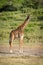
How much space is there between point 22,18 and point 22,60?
67 cm

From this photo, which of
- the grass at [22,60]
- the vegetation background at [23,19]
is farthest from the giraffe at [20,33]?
the grass at [22,60]

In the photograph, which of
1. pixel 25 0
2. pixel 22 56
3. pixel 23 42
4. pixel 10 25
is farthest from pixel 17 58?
pixel 25 0

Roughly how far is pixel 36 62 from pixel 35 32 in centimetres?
52

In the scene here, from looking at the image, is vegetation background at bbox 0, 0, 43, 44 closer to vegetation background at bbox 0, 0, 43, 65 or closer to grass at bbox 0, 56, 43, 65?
vegetation background at bbox 0, 0, 43, 65

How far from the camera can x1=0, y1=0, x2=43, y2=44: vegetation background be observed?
127 inches

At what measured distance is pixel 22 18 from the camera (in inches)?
129

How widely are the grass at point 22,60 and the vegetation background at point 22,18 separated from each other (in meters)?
0.33

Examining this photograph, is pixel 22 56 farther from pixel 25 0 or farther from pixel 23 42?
pixel 25 0

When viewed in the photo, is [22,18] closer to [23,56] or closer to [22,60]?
[23,56]

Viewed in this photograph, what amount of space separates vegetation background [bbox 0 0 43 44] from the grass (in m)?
0.33

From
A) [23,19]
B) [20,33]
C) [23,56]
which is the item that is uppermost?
[23,19]

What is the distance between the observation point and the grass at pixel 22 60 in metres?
2.78

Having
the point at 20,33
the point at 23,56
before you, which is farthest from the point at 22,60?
the point at 20,33

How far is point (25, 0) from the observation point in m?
3.28
